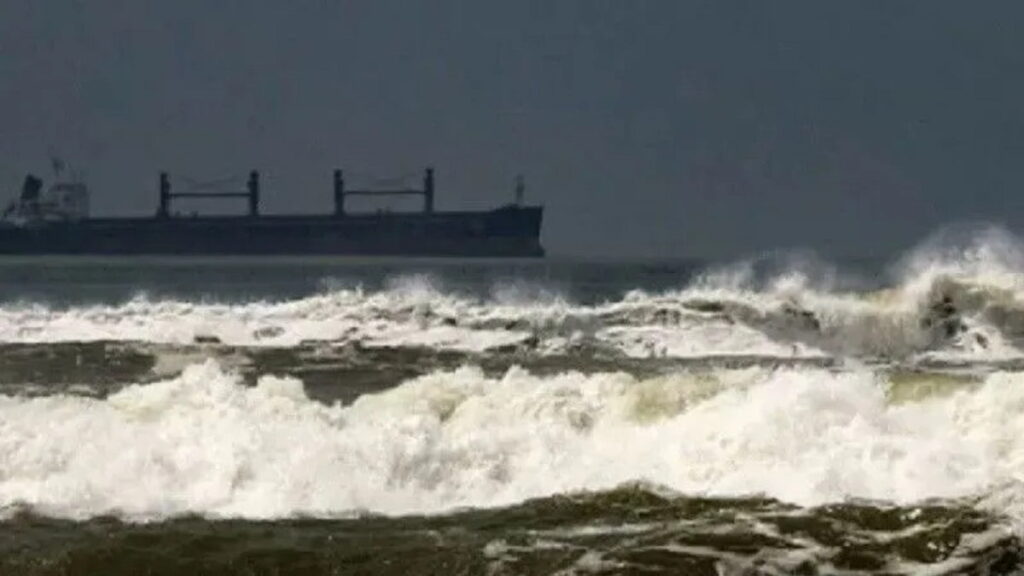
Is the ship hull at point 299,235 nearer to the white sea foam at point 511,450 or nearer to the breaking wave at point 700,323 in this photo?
the breaking wave at point 700,323

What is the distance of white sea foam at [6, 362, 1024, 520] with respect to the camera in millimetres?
13641

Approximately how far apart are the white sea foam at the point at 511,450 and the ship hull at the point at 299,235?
15861 centimetres

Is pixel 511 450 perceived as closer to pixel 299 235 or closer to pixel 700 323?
pixel 700 323

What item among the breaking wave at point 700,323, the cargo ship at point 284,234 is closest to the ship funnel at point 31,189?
the cargo ship at point 284,234

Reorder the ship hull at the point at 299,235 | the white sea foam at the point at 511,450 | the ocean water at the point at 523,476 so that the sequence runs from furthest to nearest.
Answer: the ship hull at the point at 299,235
the white sea foam at the point at 511,450
the ocean water at the point at 523,476

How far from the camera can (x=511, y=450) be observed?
15.1 meters

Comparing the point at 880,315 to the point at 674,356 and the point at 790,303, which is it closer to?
the point at 790,303

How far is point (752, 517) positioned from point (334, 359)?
18.8 metres

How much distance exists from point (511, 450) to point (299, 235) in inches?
6401

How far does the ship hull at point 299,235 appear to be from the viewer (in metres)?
172

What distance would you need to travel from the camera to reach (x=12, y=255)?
178 meters

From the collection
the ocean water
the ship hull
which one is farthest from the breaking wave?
the ship hull

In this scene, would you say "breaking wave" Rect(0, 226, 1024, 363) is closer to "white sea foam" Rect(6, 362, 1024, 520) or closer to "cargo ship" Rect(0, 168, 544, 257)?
"white sea foam" Rect(6, 362, 1024, 520)

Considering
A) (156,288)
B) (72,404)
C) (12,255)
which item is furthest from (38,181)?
(72,404)
